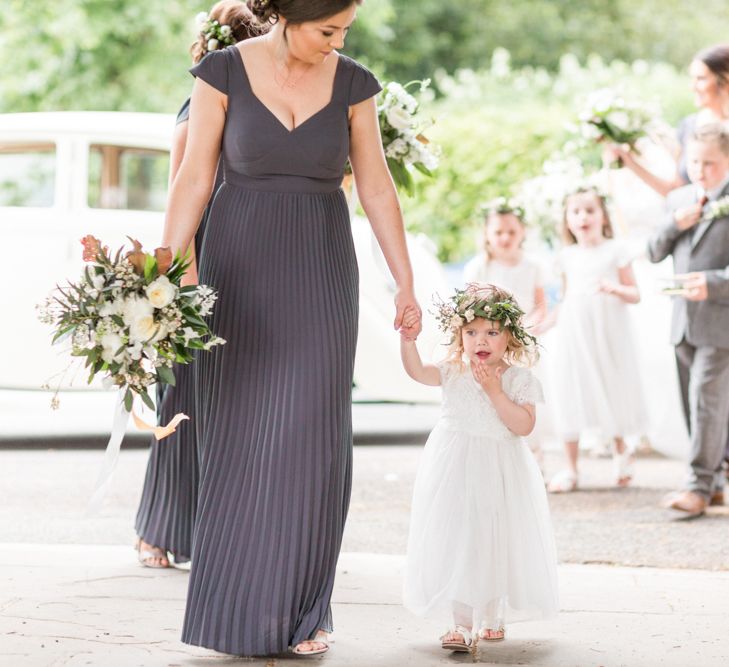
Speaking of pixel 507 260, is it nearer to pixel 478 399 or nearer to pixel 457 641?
pixel 478 399

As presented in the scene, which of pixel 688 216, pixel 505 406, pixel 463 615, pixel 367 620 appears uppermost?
pixel 688 216

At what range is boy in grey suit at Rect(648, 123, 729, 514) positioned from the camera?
269 inches

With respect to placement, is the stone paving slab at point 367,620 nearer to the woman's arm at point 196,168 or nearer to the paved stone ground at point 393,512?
the paved stone ground at point 393,512

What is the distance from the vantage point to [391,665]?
422 cm

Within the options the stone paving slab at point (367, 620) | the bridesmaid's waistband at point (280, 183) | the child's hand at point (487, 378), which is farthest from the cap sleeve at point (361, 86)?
the stone paving slab at point (367, 620)

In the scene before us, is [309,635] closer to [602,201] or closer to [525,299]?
[525,299]

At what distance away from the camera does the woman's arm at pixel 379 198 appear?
445 centimetres

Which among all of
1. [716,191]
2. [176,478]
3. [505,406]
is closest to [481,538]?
[505,406]

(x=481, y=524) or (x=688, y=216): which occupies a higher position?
(x=688, y=216)

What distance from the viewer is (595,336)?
321 inches

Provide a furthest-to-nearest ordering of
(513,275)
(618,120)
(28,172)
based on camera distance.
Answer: (28,172) < (513,275) < (618,120)

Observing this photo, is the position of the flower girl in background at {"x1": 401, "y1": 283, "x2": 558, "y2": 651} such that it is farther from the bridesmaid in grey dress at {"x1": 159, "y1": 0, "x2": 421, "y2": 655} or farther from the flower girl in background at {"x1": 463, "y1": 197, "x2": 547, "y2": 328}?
the flower girl in background at {"x1": 463, "y1": 197, "x2": 547, "y2": 328}

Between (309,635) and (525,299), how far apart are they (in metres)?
3.93

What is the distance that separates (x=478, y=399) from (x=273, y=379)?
71 centimetres
